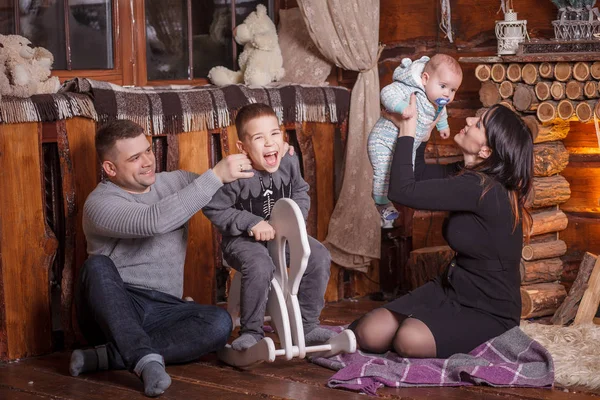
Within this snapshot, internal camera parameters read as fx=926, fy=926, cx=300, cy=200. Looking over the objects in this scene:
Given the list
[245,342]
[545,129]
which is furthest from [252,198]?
[545,129]

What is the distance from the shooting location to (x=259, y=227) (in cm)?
327

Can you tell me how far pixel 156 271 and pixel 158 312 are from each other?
151 millimetres

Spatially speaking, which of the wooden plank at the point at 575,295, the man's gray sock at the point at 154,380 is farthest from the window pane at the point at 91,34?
the wooden plank at the point at 575,295

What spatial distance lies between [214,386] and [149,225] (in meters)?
0.59

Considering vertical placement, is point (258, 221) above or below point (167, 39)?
below

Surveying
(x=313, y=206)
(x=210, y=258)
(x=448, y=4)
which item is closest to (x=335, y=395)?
(x=210, y=258)

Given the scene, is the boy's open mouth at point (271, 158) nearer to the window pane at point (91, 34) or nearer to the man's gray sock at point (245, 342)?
the man's gray sock at point (245, 342)

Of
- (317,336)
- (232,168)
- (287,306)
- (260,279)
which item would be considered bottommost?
(317,336)

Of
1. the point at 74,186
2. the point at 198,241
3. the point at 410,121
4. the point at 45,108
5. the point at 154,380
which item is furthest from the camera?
the point at 198,241

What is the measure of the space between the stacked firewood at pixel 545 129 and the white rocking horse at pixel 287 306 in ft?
3.54

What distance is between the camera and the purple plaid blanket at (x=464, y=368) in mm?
3086

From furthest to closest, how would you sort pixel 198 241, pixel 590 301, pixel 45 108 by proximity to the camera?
pixel 198 241
pixel 590 301
pixel 45 108

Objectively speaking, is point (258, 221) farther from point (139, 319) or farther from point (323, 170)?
point (323, 170)

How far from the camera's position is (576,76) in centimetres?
372
